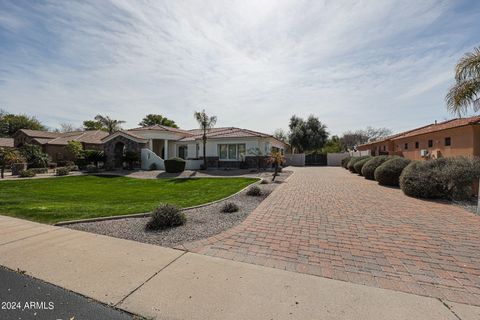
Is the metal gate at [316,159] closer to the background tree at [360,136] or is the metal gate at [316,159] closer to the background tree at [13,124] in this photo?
the background tree at [360,136]

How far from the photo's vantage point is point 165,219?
5676mm

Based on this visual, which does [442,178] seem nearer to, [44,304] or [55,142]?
[44,304]

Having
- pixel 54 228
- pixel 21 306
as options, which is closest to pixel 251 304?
pixel 21 306

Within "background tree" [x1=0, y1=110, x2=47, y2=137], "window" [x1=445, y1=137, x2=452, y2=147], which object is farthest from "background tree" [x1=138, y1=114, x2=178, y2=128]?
"window" [x1=445, y1=137, x2=452, y2=147]

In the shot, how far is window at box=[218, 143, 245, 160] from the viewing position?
79.2 feet

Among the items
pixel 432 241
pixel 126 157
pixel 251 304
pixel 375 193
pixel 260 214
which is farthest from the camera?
pixel 126 157

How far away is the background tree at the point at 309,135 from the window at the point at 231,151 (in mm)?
16717

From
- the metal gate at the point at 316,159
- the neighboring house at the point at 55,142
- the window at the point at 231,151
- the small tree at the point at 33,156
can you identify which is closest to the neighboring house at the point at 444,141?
the metal gate at the point at 316,159

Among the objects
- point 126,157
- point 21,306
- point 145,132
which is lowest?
point 21,306

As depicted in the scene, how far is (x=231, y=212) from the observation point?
23.4ft

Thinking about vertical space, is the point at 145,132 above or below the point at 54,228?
above

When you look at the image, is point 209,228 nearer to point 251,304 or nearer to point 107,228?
point 107,228

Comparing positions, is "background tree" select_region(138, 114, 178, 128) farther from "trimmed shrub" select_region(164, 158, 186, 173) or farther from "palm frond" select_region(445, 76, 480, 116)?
"palm frond" select_region(445, 76, 480, 116)

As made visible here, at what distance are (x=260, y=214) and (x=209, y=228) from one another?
191 cm
